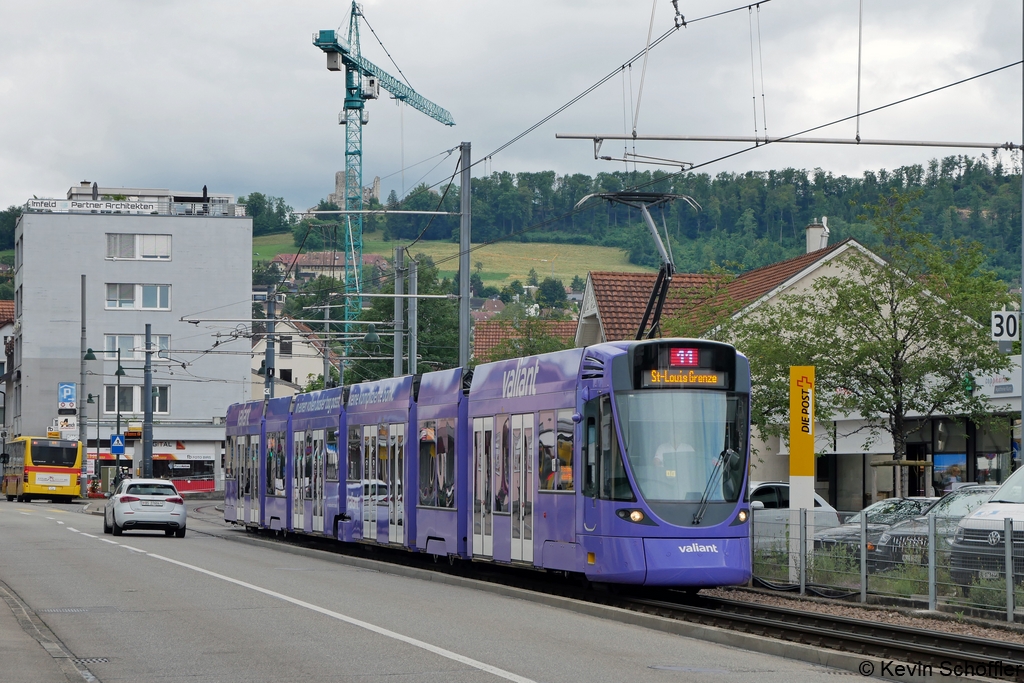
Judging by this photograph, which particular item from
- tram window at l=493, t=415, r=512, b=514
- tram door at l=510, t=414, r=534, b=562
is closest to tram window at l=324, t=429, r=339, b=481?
tram window at l=493, t=415, r=512, b=514

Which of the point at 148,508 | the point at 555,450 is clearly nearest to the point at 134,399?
the point at 148,508

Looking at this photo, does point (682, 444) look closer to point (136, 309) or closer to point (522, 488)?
point (522, 488)

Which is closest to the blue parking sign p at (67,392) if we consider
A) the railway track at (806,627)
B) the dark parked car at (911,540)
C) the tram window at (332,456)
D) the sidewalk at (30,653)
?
the tram window at (332,456)

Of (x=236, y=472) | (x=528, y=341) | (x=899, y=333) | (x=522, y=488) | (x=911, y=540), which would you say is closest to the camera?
(x=911, y=540)

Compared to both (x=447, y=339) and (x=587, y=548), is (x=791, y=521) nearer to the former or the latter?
(x=587, y=548)

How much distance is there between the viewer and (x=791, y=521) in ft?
63.9

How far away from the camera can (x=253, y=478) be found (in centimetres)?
3588

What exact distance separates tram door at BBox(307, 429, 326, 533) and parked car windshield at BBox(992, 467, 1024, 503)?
1510 centimetres

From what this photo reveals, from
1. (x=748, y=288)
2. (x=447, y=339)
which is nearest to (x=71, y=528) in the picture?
(x=748, y=288)

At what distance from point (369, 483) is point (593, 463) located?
954cm

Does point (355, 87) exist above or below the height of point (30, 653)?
above

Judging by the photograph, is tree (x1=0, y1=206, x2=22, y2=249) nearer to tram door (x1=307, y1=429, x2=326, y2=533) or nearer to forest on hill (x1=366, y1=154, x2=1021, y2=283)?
forest on hill (x1=366, y1=154, x2=1021, y2=283)

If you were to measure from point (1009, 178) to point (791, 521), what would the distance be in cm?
6800

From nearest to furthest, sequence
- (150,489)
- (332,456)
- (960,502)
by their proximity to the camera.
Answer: (960,502) → (332,456) → (150,489)
